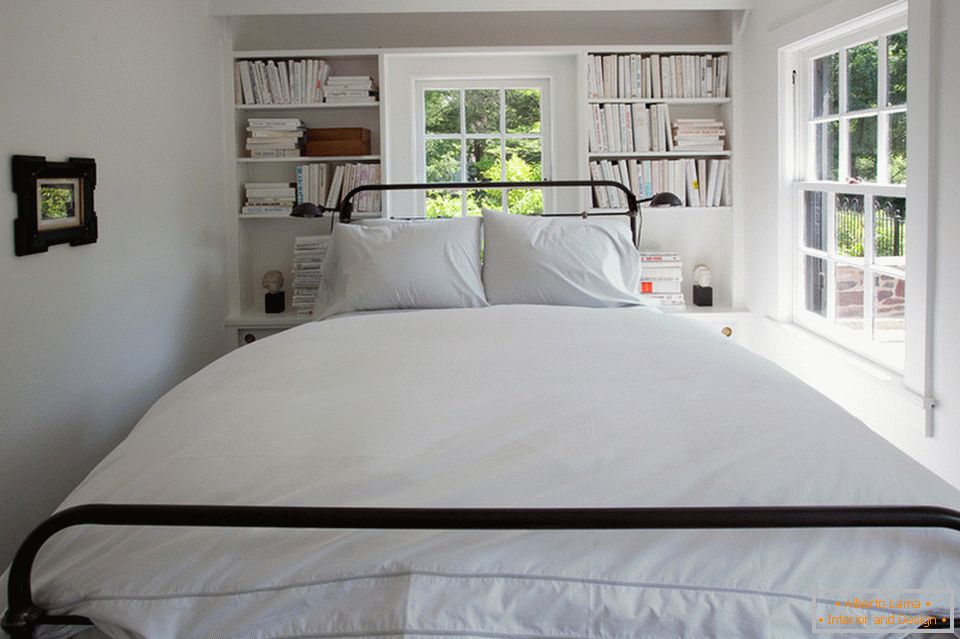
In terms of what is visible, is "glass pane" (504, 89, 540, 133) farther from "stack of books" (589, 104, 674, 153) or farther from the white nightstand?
the white nightstand

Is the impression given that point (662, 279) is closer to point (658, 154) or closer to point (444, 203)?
point (658, 154)

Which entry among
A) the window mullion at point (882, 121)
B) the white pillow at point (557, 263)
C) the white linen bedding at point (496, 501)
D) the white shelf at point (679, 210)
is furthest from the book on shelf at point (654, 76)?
the white linen bedding at point (496, 501)

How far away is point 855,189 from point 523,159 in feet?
5.85

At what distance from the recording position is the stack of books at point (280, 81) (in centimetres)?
463

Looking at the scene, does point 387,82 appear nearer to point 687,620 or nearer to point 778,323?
point 778,323

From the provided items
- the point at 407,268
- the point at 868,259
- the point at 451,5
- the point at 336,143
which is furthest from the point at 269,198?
the point at 868,259

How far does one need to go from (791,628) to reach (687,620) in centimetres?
14

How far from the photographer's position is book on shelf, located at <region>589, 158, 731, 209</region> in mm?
4672

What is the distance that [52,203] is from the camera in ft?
9.59

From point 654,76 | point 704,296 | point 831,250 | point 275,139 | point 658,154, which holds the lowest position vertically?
point 704,296

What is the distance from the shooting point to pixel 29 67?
2816 millimetres

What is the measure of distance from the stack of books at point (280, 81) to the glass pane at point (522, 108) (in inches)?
35.7

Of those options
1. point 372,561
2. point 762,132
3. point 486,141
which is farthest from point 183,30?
point 372,561

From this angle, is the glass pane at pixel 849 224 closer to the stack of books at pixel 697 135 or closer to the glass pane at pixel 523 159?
the stack of books at pixel 697 135
